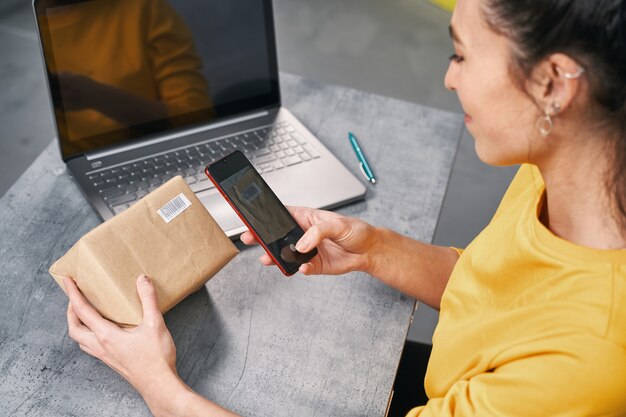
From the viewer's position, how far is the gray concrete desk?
90 cm

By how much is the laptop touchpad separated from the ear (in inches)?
20.8

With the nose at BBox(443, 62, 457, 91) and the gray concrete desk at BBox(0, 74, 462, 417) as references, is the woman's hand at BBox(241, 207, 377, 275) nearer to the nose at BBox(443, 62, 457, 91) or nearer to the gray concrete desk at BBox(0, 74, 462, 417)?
the gray concrete desk at BBox(0, 74, 462, 417)

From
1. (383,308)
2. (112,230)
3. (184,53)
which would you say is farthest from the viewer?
(184,53)

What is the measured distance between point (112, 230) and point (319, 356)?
1.05 ft

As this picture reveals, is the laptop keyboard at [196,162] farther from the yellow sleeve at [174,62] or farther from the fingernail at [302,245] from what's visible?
the fingernail at [302,245]

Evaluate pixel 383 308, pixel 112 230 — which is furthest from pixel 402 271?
pixel 112 230

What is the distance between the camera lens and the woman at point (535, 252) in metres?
0.69

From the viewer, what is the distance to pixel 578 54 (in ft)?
2.22

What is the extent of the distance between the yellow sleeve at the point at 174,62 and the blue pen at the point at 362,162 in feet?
0.90

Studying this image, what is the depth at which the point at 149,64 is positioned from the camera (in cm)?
116

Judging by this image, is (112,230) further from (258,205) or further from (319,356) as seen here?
(319,356)

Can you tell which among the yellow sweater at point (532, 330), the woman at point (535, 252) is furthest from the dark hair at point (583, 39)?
the yellow sweater at point (532, 330)

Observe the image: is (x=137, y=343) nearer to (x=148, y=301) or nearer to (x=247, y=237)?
(x=148, y=301)

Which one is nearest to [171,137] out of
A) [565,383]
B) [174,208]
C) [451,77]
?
[174,208]
